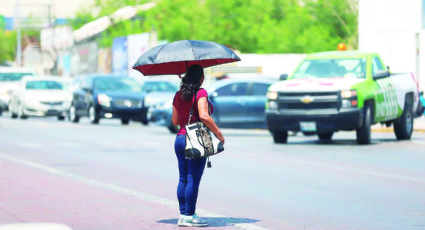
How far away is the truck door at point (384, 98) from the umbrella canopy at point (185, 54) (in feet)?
41.3

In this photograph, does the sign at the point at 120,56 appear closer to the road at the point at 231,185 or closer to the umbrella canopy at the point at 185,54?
the road at the point at 231,185

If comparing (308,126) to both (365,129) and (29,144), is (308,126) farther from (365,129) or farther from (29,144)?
(29,144)

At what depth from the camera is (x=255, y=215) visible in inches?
438

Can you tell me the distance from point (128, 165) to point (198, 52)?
797 cm

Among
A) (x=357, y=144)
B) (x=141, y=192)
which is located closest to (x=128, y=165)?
(x=141, y=192)

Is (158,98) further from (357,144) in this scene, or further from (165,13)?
(165,13)

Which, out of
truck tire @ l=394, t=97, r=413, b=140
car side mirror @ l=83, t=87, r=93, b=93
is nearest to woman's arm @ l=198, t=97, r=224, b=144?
truck tire @ l=394, t=97, r=413, b=140

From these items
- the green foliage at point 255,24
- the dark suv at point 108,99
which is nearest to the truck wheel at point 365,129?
the dark suv at point 108,99

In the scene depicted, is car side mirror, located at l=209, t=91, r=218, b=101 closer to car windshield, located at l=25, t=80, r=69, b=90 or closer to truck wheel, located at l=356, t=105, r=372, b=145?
truck wheel, located at l=356, t=105, r=372, b=145

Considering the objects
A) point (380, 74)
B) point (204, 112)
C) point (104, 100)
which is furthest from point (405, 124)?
point (204, 112)

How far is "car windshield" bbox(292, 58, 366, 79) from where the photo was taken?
2298cm

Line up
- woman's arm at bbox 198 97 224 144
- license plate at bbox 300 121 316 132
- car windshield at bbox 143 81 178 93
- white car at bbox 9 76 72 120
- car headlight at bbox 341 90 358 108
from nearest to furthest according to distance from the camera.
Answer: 1. woman's arm at bbox 198 97 224 144
2. car headlight at bbox 341 90 358 108
3. license plate at bbox 300 121 316 132
4. car windshield at bbox 143 81 178 93
5. white car at bbox 9 76 72 120

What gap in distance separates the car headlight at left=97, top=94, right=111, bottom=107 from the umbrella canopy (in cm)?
2458

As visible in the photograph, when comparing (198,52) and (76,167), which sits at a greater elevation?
(198,52)
